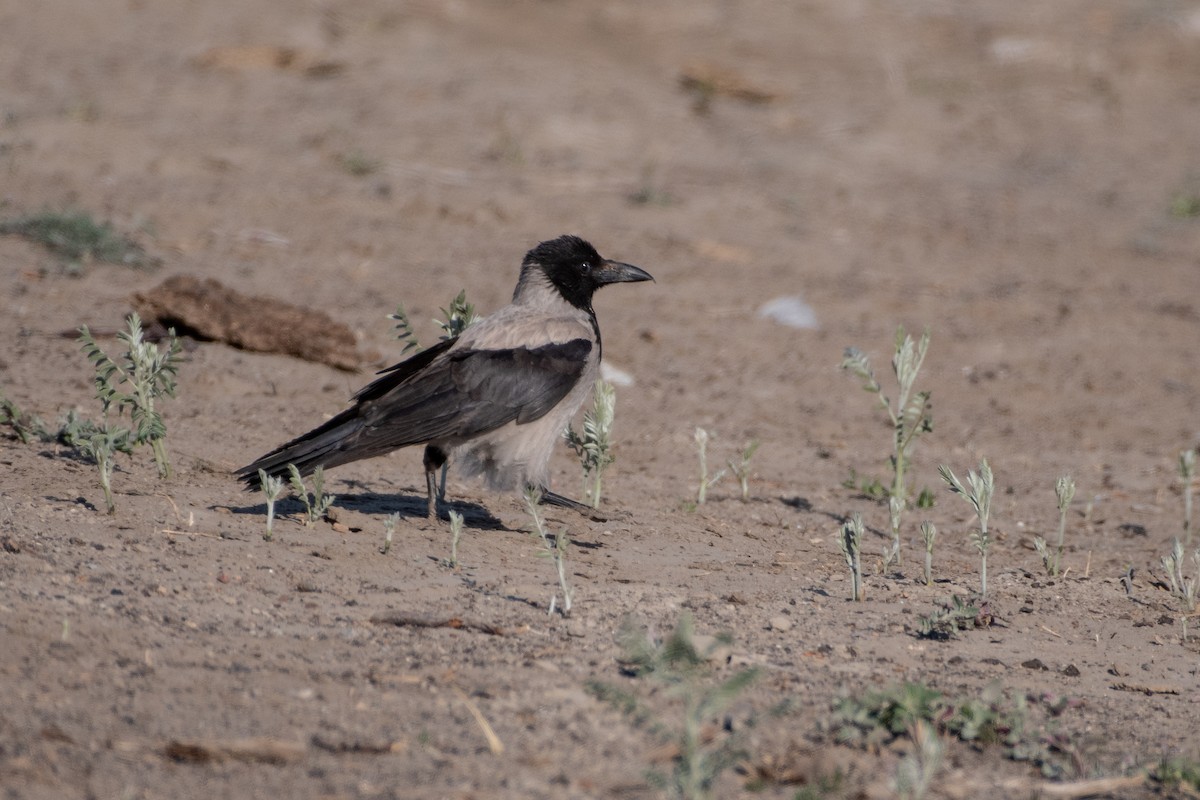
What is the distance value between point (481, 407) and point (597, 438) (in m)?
0.54

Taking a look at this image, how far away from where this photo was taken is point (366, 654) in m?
4.25

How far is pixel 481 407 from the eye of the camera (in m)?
6.12

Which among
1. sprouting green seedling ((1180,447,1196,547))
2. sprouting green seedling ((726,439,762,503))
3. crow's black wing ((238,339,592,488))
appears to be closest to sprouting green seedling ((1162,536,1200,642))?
sprouting green seedling ((1180,447,1196,547))

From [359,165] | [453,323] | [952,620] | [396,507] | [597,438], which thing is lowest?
[952,620]

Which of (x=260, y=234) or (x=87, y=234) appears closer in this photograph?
(x=87, y=234)

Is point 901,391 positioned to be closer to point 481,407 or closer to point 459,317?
point 481,407

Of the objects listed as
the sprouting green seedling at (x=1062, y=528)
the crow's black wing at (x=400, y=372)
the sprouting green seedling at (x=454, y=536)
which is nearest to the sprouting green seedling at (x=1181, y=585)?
the sprouting green seedling at (x=1062, y=528)

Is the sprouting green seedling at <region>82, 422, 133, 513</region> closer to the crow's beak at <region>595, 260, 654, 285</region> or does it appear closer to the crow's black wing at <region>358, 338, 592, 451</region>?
the crow's black wing at <region>358, 338, 592, 451</region>

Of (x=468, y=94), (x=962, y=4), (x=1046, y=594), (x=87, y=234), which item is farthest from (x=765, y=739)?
(x=962, y=4)

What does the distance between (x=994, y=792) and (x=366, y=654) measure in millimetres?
1887

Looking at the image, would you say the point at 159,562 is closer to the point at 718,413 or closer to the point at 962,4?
the point at 718,413

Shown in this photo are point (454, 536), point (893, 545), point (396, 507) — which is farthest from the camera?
point (396, 507)

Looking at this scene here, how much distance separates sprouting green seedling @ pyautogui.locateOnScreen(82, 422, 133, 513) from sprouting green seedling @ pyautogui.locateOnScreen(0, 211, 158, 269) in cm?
385

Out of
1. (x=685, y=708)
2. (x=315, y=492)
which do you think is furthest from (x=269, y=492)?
(x=685, y=708)
